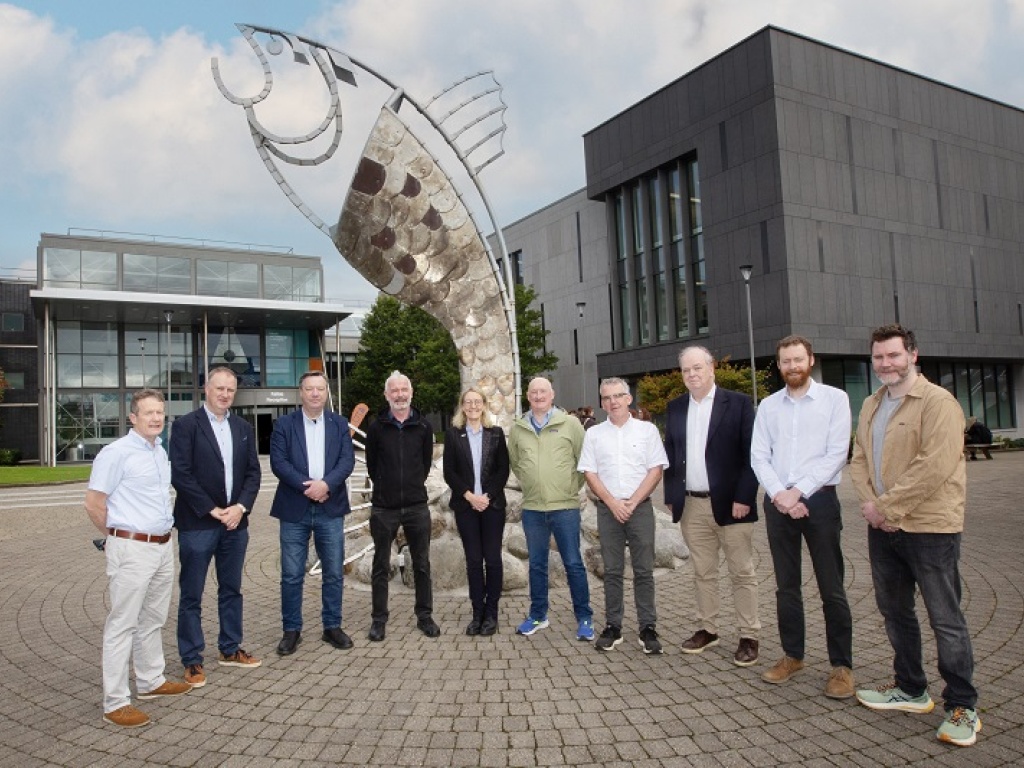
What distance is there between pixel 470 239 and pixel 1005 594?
6161 millimetres

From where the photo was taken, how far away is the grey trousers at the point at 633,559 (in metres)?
4.94

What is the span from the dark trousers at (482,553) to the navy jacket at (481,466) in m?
0.08

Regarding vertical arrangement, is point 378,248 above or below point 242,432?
above

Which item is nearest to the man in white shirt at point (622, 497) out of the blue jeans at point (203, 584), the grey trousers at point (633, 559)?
the grey trousers at point (633, 559)

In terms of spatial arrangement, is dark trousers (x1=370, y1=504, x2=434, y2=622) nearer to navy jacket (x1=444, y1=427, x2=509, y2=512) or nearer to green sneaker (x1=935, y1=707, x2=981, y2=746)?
navy jacket (x1=444, y1=427, x2=509, y2=512)

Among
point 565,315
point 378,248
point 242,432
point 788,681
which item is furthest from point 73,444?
point 788,681

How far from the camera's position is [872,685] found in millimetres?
4102

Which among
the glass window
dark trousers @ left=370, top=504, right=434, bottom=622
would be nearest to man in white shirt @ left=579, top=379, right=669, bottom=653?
dark trousers @ left=370, top=504, right=434, bottom=622

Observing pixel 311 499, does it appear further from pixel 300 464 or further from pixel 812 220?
pixel 812 220

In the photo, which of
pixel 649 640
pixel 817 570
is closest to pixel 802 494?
pixel 817 570

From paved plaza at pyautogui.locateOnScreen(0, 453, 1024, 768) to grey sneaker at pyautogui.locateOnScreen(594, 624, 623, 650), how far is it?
0.08 m

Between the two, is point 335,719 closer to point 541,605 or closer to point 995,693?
point 541,605

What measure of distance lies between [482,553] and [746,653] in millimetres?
1940

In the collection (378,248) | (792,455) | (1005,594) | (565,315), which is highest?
(565,315)
